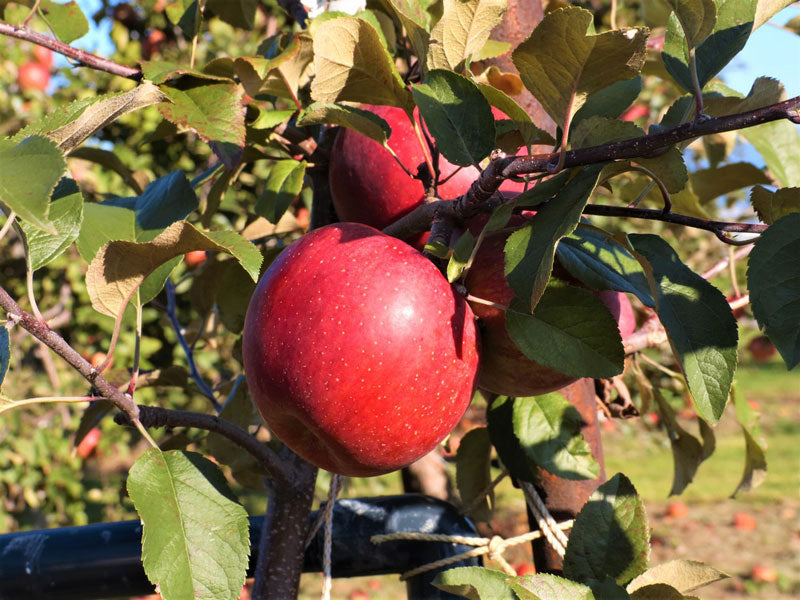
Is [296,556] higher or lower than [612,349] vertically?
lower

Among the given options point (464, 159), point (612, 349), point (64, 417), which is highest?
point (464, 159)

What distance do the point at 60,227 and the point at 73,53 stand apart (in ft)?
0.95

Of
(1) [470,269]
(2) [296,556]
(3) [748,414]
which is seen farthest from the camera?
(3) [748,414]

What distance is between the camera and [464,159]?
561 millimetres

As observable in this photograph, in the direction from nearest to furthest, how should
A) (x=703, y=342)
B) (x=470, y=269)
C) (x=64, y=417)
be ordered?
1. (x=703, y=342)
2. (x=470, y=269)
3. (x=64, y=417)

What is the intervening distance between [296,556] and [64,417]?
214 centimetres

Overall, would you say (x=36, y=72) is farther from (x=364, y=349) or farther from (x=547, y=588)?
(x=547, y=588)

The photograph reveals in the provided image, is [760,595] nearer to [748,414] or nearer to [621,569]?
[748,414]

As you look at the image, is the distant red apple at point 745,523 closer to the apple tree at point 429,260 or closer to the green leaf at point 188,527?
the apple tree at point 429,260

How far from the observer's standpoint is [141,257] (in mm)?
587

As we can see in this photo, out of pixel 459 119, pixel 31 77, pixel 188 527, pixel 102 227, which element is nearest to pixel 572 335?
pixel 459 119

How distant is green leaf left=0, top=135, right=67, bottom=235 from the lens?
1.23 feet

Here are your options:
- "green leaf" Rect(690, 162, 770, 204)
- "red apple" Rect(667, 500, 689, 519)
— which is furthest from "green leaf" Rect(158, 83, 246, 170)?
"red apple" Rect(667, 500, 689, 519)

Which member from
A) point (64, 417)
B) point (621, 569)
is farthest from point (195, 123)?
point (64, 417)
